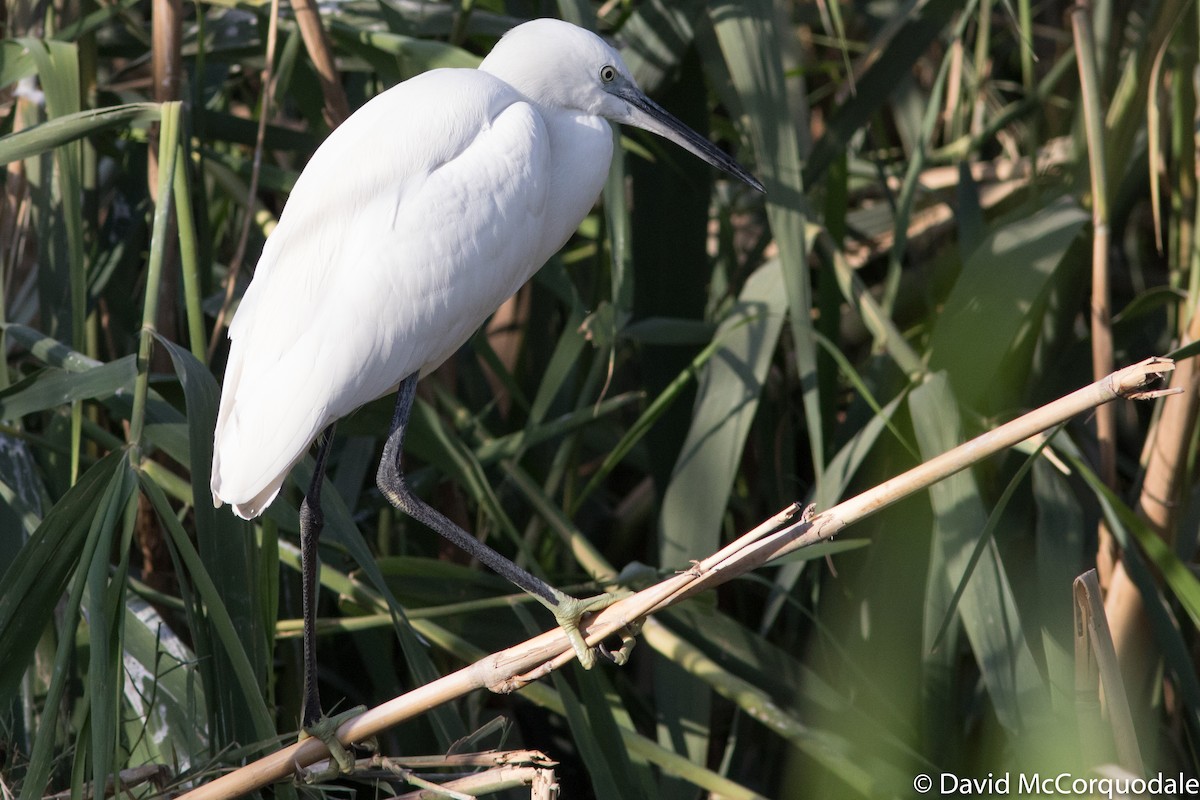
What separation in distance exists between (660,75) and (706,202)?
0.56ft

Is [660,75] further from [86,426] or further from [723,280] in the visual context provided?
[86,426]

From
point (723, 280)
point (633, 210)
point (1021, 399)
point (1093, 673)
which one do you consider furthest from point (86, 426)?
point (1021, 399)

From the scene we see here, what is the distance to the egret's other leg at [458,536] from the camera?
38.3 inches

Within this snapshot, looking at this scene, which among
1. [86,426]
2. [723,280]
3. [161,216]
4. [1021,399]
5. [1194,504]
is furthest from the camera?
[723,280]

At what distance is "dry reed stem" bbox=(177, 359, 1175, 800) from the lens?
647mm

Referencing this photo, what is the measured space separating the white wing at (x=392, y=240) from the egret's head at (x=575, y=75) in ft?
0.21

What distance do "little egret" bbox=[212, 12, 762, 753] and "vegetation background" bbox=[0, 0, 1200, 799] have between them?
0.19 feet

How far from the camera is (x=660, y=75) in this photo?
138 cm

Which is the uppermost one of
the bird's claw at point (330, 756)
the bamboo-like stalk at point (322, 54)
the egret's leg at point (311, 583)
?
the bamboo-like stalk at point (322, 54)

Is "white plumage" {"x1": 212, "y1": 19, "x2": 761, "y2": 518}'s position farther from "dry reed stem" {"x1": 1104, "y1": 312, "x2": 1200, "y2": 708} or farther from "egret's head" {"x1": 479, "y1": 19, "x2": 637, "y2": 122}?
"dry reed stem" {"x1": 1104, "y1": 312, "x2": 1200, "y2": 708}

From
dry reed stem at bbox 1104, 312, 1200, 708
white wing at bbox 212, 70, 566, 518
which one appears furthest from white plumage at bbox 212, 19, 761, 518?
dry reed stem at bbox 1104, 312, 1200, 708

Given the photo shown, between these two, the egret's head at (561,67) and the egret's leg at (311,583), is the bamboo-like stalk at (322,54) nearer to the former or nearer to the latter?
the egret's head at (561,67)

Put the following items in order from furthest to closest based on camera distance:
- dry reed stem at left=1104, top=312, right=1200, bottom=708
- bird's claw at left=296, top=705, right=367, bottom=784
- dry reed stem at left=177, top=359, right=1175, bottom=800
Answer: dry reed stem at left=1104, top=312, right=1200, bottom=708 → bird's claw at left=296, top=705, right=367, bottom=784 → dry reed stem at left=177, top=359, right=1175, bottom=800

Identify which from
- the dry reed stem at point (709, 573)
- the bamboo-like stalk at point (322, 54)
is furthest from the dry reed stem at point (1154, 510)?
the bamboo-like stalk at point (322, 54)
